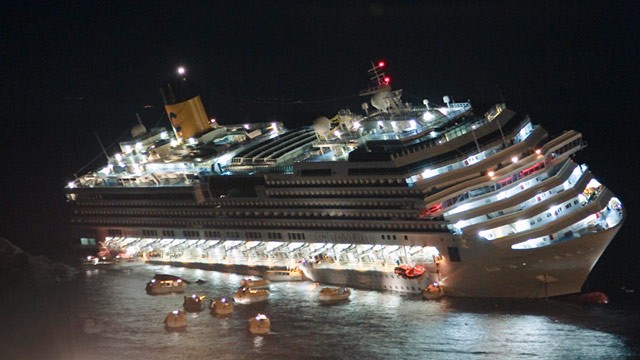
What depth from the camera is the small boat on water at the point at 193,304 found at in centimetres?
5319

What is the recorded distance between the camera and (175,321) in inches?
2018

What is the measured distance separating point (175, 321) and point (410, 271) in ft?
34.0

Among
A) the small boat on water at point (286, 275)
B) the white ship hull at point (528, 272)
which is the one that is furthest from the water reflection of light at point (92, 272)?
the white ship hull at point (528, 272)

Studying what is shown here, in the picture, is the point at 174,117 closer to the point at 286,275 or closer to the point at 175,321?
the point at 286,275

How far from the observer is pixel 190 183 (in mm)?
61500

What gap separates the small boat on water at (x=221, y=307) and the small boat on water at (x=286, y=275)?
3988mm

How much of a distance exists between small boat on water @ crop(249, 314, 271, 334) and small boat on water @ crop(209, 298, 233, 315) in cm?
272

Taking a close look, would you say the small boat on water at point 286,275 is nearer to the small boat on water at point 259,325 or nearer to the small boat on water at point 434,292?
the small boat on water at point 259,325

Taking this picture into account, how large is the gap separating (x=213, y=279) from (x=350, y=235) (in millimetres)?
8087

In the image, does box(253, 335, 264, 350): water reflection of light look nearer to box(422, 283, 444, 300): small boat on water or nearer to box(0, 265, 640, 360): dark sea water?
box(0, 265, 640, 360): dark sea water

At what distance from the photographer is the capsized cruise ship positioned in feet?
160

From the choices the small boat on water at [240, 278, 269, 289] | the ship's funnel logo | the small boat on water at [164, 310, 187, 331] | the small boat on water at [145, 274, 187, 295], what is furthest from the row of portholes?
the ship's funnel logo

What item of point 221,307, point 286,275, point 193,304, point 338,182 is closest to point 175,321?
point 193,304

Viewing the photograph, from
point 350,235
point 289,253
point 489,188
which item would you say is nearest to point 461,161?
point 489,188
